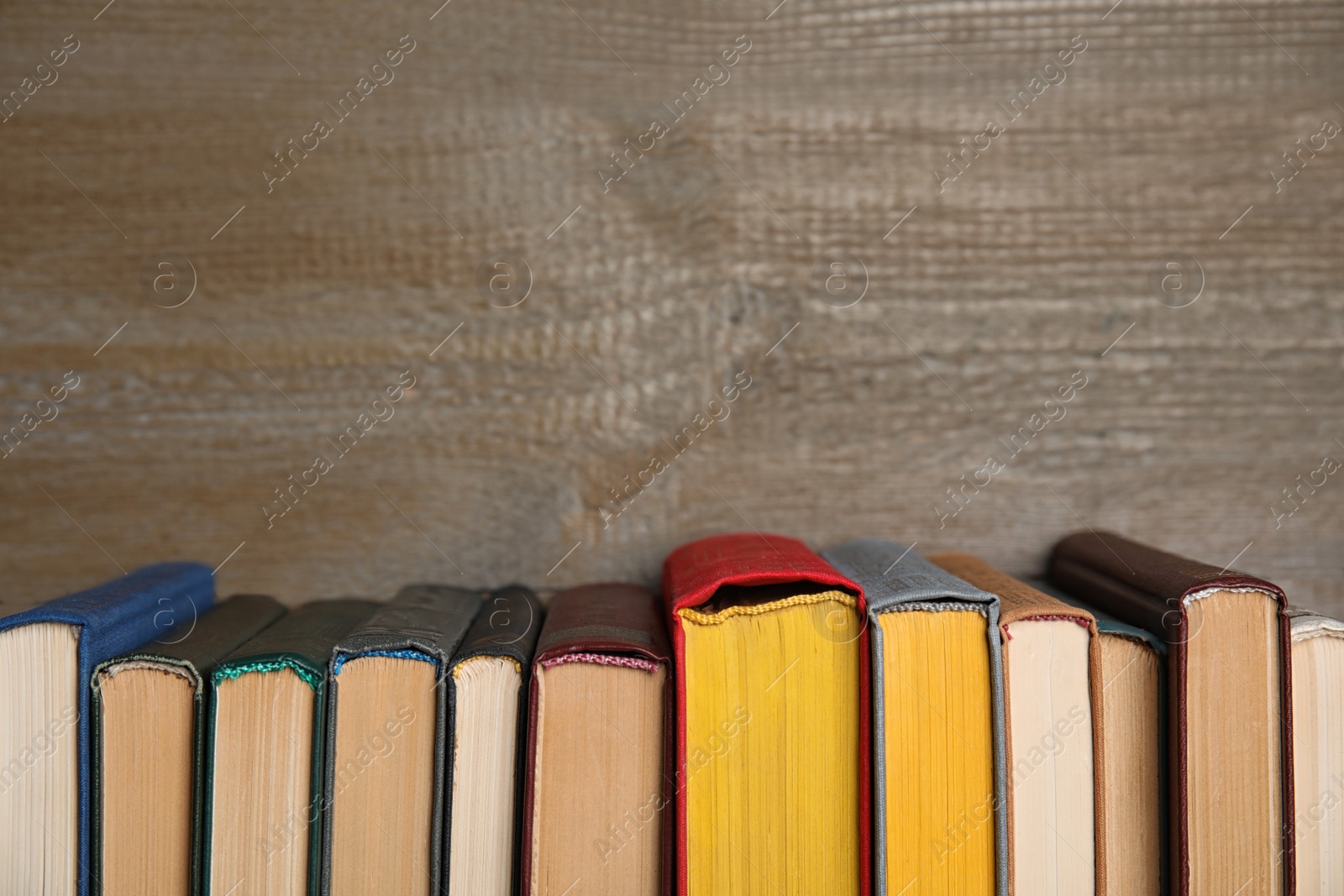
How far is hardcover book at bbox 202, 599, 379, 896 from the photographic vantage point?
0.69m

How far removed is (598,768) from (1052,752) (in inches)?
14.6

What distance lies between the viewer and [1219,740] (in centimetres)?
72

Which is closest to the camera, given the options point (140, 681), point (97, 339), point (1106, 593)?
point (140, 681)

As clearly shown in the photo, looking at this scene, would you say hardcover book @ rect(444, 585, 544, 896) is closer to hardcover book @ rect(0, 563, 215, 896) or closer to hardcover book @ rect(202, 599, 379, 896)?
hardcover book @ rect(202, 599, 379, 896)

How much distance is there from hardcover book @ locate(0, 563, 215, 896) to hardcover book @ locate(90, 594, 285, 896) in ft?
0.04

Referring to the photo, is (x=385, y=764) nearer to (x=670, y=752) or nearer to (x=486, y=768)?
(x=486, y=768)

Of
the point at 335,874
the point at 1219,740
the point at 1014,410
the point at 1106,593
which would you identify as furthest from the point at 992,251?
the point at 335,874

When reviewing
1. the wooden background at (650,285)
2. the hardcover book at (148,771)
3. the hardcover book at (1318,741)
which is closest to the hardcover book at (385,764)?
the hardcover book at (148,771)

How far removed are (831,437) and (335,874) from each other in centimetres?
63

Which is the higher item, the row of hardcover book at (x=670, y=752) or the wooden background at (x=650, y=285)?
the wooden background at (x=650, y=285)

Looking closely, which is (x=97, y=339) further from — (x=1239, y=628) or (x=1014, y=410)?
(x=1239, y=628)

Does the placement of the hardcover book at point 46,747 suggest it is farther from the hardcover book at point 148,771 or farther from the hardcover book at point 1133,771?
the hardcover book at point 1133,771

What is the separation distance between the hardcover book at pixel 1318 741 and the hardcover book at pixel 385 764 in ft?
2.38

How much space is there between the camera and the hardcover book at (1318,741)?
29.7 inches
